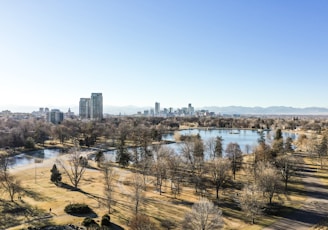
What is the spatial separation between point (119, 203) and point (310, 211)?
87.7 ft

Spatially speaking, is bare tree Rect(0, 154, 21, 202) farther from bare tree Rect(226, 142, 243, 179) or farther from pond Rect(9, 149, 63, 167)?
bare tree Rect(226, 142, 243, 179)

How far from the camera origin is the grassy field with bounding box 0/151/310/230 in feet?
119

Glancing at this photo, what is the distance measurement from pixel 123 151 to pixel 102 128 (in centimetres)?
6259

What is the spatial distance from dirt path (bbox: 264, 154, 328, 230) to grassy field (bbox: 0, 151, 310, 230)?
113cm

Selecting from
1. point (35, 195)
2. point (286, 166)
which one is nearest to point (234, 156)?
point (286, 166)

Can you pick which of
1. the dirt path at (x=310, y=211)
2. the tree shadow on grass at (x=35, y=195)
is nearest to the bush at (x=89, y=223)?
the tree shadow on grass at (x=35, y=195)

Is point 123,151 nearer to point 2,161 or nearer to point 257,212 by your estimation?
point 2,161

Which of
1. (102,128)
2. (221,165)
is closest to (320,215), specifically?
(221,165)

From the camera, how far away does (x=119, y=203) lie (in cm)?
4275

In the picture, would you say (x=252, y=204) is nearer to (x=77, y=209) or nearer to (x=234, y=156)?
(x=77, y=209)

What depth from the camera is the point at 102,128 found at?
426 ft

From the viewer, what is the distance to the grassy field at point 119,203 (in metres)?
36.3

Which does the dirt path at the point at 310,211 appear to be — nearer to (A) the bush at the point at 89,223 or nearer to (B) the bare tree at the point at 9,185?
(A) the bush at the point at 89,223

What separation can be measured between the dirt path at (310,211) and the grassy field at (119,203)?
1.13 m
